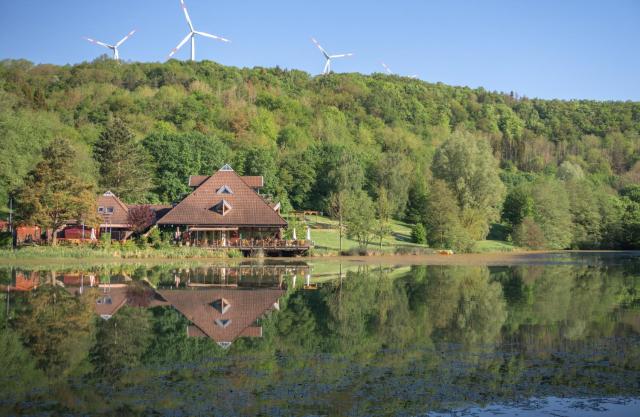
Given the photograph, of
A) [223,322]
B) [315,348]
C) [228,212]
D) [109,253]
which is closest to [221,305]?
[223,322]

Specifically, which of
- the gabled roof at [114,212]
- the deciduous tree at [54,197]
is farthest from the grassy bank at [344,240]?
the deciduous tree at [54,197]

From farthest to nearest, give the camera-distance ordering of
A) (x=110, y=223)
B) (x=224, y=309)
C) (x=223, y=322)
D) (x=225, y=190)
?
1. (x=110, y=223)
2. (x=225, y=190)
3. (x=224, y=309)
4. (x=223, y=322)

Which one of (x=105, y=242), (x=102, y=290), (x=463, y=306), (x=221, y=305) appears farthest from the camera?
(x=105, y=242)

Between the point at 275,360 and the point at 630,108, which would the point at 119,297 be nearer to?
the point at 275,360

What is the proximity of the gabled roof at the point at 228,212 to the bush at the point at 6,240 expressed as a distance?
11.3m

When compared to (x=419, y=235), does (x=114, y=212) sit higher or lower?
higher

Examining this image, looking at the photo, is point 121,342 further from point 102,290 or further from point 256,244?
point 256,244

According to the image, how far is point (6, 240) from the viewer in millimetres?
53656

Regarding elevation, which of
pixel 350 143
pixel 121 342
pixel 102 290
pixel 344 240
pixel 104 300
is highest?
pixel 350 143

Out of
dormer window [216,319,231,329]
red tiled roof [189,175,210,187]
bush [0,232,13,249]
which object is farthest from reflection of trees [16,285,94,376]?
red tiled roof [189,175,210,187]

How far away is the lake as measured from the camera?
507 inches

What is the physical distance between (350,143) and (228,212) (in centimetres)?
6956

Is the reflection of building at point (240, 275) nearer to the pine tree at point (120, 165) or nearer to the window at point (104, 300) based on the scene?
the window at point (104, 300)

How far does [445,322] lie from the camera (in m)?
22.4
